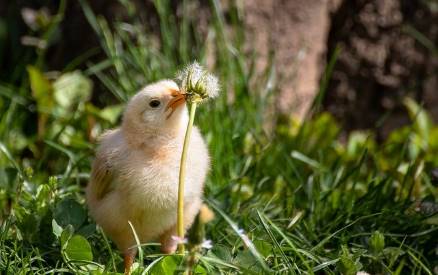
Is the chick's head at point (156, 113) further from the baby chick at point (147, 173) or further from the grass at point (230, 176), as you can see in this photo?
the grass at point (230, 176)

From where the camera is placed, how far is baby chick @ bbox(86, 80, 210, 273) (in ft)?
9.93

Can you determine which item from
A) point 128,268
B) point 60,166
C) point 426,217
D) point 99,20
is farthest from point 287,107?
point 128,268

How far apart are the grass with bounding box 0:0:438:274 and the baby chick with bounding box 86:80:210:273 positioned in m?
0.10

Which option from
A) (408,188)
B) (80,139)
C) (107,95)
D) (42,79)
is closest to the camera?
(408,188)

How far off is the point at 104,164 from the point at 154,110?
27cm

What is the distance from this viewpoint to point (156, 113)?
3150 mm

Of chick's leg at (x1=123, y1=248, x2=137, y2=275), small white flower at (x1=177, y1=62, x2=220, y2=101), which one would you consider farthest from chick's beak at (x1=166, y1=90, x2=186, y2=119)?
chick's leg at (x1=123, y1=248, x2=137, y2=275)

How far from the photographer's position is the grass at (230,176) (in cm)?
293

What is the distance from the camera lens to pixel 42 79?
14.5ft

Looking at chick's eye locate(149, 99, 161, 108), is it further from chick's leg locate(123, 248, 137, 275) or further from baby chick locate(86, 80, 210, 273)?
chick's leg locate(123, 248, 137, 275)

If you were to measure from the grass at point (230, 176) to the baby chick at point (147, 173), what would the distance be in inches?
3.9

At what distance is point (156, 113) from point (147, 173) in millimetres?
247

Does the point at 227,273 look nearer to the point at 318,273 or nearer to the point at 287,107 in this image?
the point at 318,273

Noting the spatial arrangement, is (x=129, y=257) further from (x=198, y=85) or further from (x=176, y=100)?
(x=198, y=85)
